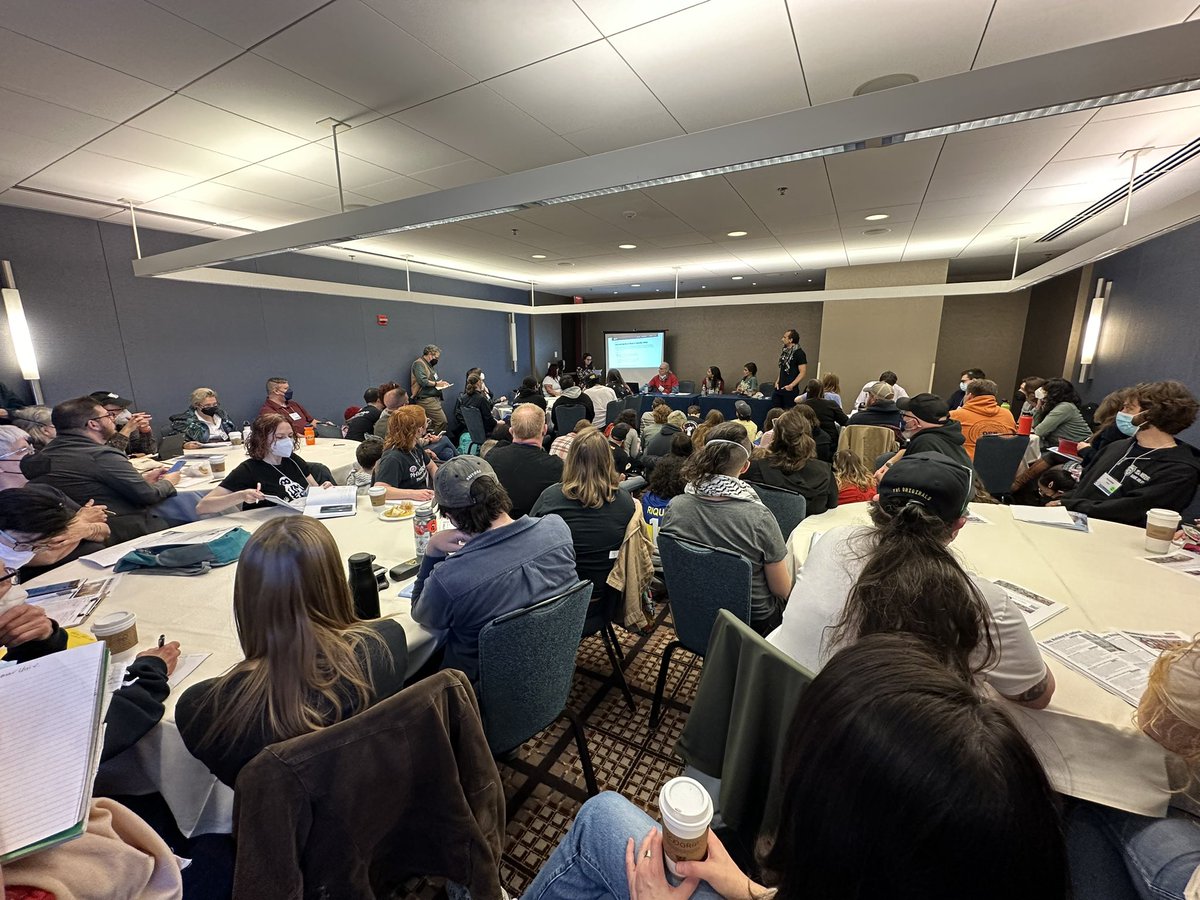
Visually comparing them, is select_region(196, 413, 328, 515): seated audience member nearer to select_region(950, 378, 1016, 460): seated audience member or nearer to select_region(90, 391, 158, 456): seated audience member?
select_region(90, 391, 158, 456): seated audience member

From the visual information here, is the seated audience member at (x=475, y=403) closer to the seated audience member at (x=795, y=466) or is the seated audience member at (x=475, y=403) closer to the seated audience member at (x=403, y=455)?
the seated audience member at (x=403, y=455)

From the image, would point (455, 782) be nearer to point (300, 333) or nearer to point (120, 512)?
point (120, 512)

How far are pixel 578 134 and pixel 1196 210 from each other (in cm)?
335

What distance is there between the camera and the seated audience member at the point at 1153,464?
2.34 meters

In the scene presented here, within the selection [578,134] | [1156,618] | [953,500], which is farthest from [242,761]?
[578,134]

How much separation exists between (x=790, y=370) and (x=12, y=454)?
814cm

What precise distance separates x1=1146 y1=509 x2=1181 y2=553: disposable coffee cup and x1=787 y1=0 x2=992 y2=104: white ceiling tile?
6.93 feet

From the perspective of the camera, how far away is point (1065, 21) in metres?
1.84

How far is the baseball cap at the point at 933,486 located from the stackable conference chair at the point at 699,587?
59 centimetres

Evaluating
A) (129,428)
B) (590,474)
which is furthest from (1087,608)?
(129,428)

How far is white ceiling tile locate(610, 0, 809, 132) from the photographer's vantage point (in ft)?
6.05

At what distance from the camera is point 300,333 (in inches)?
268

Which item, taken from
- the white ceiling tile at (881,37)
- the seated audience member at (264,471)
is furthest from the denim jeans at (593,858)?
the white ceiling tile at (881,37)

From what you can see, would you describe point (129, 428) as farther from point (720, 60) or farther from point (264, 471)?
point (720, 60)
